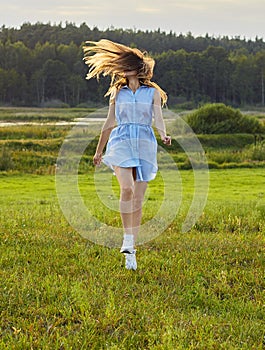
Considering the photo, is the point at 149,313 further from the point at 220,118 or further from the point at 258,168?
the point at 220,118

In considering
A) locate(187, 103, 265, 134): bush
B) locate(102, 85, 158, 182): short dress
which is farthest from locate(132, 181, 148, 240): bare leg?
locate(187, 103, 265, 134): bush

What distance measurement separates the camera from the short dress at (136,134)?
738cm

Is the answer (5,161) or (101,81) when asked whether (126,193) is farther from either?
(101,81)

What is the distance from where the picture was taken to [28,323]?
5.39m

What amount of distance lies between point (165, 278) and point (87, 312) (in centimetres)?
143

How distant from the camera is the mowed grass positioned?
512 centimetres

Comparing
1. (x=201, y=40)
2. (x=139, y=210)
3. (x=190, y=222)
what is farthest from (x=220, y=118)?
(x=201, y=40)

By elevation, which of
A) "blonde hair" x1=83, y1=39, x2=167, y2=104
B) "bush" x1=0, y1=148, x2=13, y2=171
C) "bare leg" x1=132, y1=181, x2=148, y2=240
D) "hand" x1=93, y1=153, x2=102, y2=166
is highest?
"blonde hair" x1=83, y1=39, x2=167, y2=104

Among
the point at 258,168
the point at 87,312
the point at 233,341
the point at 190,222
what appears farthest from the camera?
the point at 258,168

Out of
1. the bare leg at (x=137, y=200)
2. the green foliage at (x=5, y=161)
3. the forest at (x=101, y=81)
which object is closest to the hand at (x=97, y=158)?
the bare leg at (x=137, y=200)

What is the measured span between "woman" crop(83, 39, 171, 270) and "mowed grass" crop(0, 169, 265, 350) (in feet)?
2.21

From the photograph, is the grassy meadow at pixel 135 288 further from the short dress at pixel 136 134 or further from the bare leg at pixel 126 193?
the short dress at pixel 136 134

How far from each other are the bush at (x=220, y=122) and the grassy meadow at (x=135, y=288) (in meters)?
31.6

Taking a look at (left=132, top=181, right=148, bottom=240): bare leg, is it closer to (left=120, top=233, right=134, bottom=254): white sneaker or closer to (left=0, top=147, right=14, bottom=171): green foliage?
(left=120, top=233, right=134, bottom=254): white sneaker
